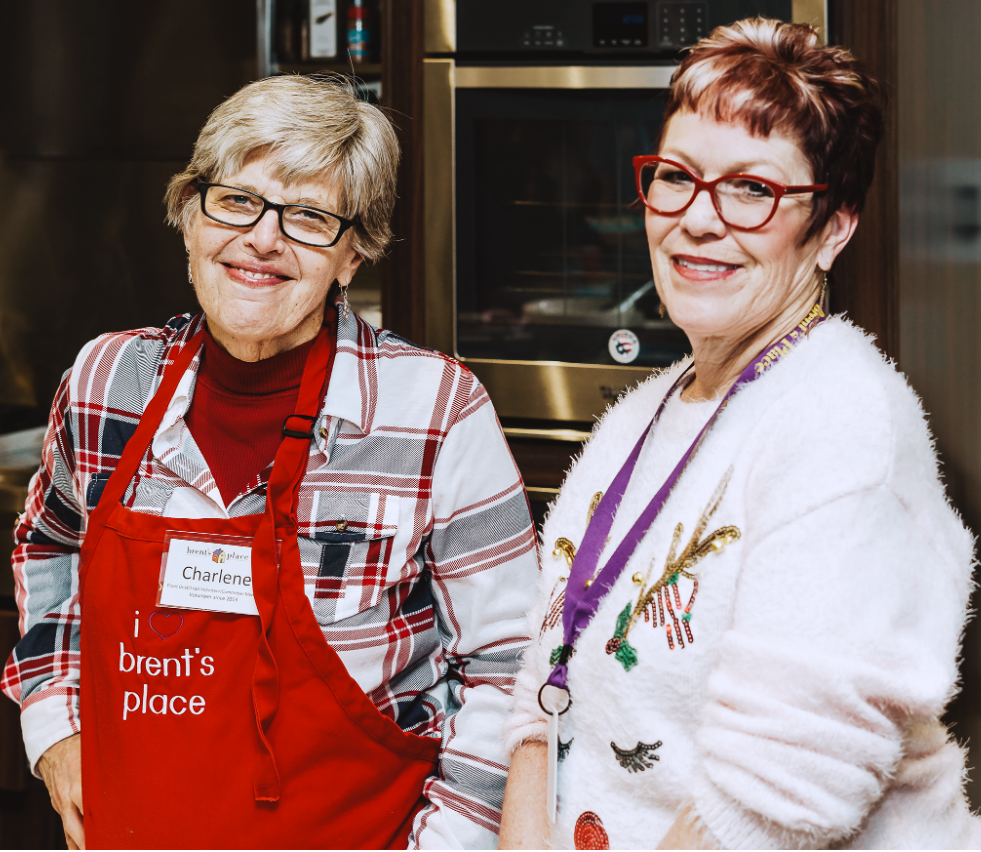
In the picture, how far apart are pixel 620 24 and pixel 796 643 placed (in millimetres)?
1499

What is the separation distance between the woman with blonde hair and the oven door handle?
2.50 feet

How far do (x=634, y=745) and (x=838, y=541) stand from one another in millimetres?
273

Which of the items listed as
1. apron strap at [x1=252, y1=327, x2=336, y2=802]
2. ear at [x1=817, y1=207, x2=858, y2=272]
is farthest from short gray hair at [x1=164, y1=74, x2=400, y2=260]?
ear at [x1=817, y1=207, x2=858, y2=272]

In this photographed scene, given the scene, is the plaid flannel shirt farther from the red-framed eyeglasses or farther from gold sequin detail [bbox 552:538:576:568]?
the red-framed eyeglasses

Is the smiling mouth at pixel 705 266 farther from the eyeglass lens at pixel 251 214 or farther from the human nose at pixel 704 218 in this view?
the eyeglass lens at pixel 251 214

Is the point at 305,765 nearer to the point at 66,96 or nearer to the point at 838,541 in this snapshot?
the point at 838,541

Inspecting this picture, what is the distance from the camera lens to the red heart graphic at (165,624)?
1.16 metres

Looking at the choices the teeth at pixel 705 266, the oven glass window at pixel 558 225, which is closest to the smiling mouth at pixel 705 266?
the teeth at pixel 705 266

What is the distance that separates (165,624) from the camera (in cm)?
116

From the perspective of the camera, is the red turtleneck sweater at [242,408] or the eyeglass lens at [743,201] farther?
the red turtleneck sweater at [242,408]

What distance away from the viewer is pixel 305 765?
1146mm

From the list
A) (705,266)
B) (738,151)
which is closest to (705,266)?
(705,266)

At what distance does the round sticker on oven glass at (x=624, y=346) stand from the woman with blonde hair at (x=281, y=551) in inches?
31.6

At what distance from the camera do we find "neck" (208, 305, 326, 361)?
4.13ft
